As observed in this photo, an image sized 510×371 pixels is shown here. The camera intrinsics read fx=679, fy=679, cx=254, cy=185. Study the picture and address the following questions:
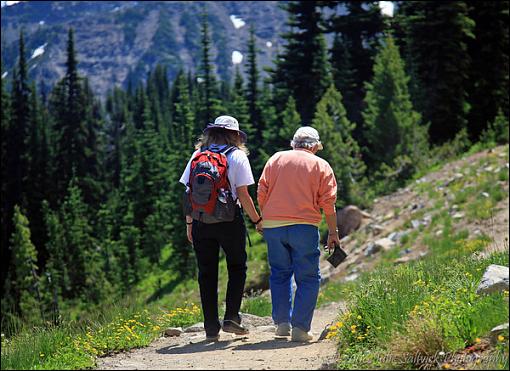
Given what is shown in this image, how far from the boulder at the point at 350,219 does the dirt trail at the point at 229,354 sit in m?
15.6

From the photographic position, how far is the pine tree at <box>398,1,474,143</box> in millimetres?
30141

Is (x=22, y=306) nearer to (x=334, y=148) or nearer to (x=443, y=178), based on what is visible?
(x=334, y=148)

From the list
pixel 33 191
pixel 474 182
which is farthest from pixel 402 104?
pixel 33 191

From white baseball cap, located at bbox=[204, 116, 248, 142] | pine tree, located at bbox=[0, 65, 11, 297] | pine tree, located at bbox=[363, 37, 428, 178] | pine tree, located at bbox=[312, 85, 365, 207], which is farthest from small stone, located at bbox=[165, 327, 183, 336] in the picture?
pine tree, located at bbox=[0, 65, 11, 297]

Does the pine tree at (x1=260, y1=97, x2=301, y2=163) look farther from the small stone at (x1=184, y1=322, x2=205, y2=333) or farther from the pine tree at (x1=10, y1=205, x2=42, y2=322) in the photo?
the small stone at (x1=184, y1=322, x2=205, y2=333)

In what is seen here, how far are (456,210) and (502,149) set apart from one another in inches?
178

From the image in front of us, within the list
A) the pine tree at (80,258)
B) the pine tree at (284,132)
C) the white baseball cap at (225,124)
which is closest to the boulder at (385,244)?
the pine tree at (284,132)

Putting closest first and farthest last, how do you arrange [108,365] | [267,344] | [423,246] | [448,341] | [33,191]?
[448,341] < [108,365] < [267,344] < [423,246] < [33,191]

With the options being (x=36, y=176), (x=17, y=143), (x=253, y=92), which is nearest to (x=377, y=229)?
(x=253, y=92)

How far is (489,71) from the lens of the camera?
Answer: 31578 millimetres

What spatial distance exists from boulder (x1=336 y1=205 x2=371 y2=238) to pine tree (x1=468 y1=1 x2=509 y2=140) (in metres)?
10.7

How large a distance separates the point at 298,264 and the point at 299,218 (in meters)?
0.48

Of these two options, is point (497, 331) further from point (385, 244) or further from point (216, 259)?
point (385, 244)

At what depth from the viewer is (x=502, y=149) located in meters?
21.8
